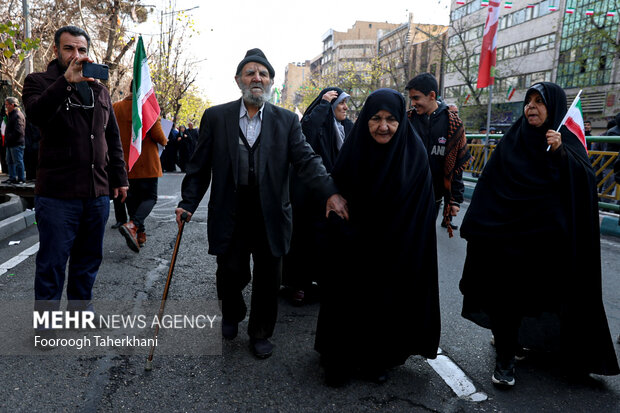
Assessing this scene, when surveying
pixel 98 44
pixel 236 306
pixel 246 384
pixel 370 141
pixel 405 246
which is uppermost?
pixel 98 44

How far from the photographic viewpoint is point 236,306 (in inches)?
128

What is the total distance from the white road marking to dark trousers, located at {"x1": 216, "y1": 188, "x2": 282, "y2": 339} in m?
1.09

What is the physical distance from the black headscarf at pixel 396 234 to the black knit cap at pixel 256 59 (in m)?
0.76

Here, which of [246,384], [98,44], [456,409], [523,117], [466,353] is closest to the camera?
[456,409]

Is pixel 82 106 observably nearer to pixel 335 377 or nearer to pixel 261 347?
pixel 261 347

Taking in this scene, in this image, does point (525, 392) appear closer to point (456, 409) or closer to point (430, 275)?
point (456, 409)

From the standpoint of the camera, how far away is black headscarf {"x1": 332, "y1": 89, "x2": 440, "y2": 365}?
2.71 meters

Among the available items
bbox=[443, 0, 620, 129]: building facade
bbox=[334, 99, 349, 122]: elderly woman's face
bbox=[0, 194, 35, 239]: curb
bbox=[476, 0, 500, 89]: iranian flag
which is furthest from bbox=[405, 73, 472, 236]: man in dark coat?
bbox=[443, 0, 620, 129]: building facade

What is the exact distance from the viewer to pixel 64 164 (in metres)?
3.04

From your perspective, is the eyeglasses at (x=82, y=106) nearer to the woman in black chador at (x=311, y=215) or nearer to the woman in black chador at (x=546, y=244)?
the woman in black chador at (x=311, y=215)

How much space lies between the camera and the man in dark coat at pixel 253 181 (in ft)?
9.90

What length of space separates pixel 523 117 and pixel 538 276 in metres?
0.99

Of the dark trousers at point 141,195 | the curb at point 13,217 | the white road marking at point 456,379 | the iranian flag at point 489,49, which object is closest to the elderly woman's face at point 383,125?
the white road marking at point 456,379

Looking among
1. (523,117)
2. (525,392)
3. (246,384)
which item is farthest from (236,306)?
(523,117)
